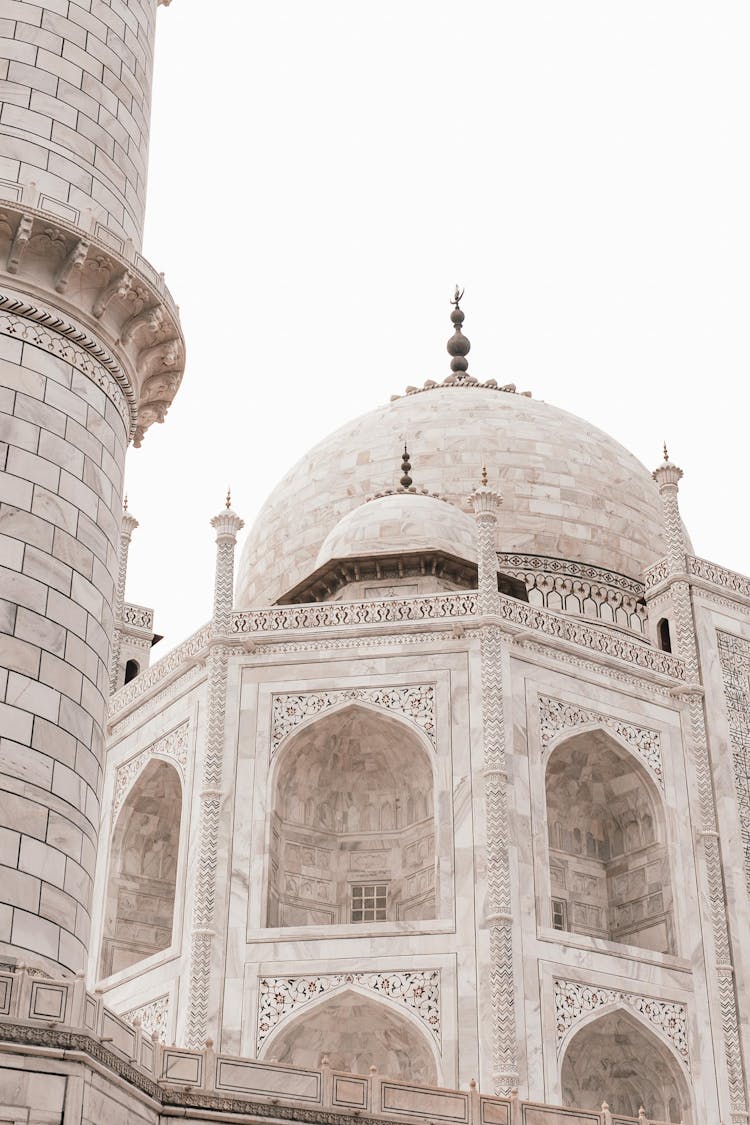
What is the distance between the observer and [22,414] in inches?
319

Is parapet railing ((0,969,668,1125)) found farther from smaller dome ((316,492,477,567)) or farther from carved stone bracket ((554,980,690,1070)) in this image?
smaller dome ((316,492,477,567))

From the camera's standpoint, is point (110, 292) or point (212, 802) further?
point (212, 802)

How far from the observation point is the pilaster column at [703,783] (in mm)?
17031

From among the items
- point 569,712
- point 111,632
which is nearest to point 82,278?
point 111,632

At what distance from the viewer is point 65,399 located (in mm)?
8438

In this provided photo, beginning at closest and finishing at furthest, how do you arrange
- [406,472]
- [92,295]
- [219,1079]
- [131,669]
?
1. [219,1079]
2. [92,295]
3. [131,669]
4. [406,472]

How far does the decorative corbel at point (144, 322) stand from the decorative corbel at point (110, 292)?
25 centimetres

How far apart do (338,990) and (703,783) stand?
545cm

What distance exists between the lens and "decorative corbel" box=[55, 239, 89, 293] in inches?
342

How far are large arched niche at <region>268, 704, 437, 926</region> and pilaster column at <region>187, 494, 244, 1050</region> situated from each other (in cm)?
75

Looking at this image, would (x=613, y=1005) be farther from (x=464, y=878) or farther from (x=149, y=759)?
(x=149, y=759)

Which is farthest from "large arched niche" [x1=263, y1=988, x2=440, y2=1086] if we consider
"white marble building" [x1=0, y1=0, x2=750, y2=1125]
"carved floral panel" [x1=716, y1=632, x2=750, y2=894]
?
"carved floral panel" [x1=716, y1=632, x2=750, y2=894]

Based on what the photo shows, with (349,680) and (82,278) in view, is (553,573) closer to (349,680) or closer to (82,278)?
(349,680)

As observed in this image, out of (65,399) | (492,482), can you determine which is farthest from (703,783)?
(65,399)
